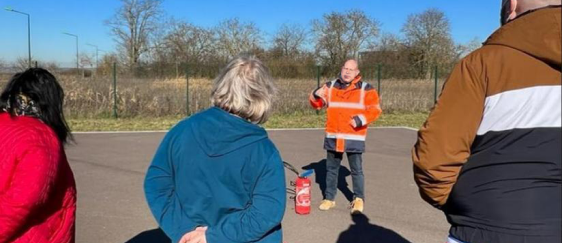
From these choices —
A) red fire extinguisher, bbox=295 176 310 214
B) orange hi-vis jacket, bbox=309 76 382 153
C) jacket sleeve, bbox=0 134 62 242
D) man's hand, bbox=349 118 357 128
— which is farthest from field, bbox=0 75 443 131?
jacket sleeve, bbox=0 134 62 242

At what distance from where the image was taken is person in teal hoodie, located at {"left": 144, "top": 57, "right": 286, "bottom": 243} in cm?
213

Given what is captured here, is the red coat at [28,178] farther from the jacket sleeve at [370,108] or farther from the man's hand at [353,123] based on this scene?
the jacket sleeve at [370,108]

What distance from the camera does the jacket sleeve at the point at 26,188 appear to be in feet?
6.95

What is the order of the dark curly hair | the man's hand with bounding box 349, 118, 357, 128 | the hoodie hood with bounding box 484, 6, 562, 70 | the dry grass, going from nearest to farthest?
the hoodie hood with bounding box 484, 6, 562, 70 < the dark curly hair < the man's hand with bounding box 349, 118, 357, 128 < the dry grass

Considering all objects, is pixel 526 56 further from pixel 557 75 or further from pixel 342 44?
pixel 342 44

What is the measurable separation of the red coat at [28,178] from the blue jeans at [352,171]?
388cm

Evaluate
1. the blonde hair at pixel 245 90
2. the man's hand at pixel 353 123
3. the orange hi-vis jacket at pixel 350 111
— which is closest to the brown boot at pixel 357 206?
the orange hi-vis jacket at pixel 350 111

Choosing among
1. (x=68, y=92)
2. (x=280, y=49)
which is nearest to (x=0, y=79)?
(x=68, y=92)

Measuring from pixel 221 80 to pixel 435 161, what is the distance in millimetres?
938

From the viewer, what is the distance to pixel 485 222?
1.90 metres

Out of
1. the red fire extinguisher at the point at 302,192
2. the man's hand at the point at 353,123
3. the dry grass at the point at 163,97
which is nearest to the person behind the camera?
the red fire extinguisher at the point at 302,192

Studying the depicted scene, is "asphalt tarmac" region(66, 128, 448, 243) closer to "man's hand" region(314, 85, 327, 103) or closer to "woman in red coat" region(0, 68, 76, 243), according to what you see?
"man's hand" region(314, 85, 327, 103)

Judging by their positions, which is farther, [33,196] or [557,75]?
[33,196]

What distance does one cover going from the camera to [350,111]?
5742mm
